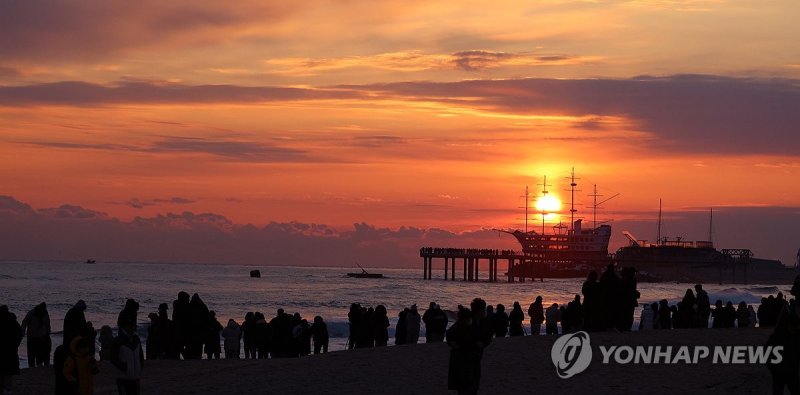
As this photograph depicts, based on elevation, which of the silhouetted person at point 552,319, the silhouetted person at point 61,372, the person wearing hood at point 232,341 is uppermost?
the silhouetted person at point 61,372

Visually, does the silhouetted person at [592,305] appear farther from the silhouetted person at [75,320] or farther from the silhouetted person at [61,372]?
the silhouetted person at [61,372]

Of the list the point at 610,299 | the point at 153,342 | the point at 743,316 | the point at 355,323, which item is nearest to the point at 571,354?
the point at 610,299

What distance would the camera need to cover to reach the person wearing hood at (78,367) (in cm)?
1270

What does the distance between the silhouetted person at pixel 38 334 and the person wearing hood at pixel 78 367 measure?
8.04 m

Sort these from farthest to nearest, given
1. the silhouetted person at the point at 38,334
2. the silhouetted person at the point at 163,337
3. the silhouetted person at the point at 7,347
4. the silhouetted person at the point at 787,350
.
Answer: the silhouetted person at the point at 163,337 < the silhouetted person at the point at 38,334 < the silhouetted person at the point at 7,347 < the silhouetted person at the point at 787,350

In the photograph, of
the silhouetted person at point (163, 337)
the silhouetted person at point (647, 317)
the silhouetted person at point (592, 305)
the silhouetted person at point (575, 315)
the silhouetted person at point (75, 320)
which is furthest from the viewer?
the silhouetted person at point (647, 317)

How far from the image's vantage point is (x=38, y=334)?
69.4 ft

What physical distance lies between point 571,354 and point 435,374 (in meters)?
2.66

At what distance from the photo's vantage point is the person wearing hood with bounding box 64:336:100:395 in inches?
500

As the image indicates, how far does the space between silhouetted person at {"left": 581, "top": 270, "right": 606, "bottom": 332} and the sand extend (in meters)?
0.79

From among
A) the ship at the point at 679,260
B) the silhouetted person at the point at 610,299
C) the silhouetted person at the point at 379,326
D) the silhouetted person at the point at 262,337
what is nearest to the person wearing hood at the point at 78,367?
the silhouetted person at the point at 262,337

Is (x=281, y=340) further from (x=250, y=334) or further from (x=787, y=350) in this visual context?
(x=787, y=350)

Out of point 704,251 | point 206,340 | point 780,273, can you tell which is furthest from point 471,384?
point 780,273

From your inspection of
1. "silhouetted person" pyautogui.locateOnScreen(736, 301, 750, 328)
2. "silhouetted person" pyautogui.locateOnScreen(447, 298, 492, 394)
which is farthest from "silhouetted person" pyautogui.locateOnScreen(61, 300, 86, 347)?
"silhouetted person" pyautogui.locateOnScreen(736, 301, 750, 328)
